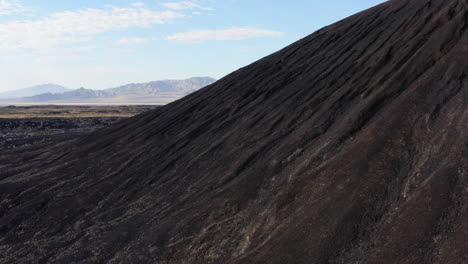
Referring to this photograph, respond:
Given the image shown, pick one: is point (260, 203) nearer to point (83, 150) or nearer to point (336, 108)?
point (336, 108)

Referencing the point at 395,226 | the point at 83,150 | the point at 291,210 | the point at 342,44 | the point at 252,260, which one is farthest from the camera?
the point at 83,150

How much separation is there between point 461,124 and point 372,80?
307 inches

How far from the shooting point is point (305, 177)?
1886 centimetres

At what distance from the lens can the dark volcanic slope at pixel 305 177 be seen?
15195mm

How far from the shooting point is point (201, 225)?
64.1ft

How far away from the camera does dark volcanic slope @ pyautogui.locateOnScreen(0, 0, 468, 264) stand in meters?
15.2

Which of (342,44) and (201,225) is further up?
(342,44)

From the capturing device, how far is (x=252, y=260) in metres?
15.7

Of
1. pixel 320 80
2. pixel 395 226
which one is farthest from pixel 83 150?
pixel 395 226

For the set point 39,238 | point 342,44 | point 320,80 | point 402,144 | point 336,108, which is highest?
point 342,44

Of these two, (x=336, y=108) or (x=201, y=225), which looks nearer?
(x=201, y=225)

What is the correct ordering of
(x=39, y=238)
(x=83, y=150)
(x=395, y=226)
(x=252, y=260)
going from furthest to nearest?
(x=83, y=150), (x=39, y=238), (x=252, y=260), (x=395, y=226)

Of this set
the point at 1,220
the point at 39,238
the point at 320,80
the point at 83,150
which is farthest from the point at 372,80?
the point at 83,150

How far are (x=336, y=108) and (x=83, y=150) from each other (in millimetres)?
29980
